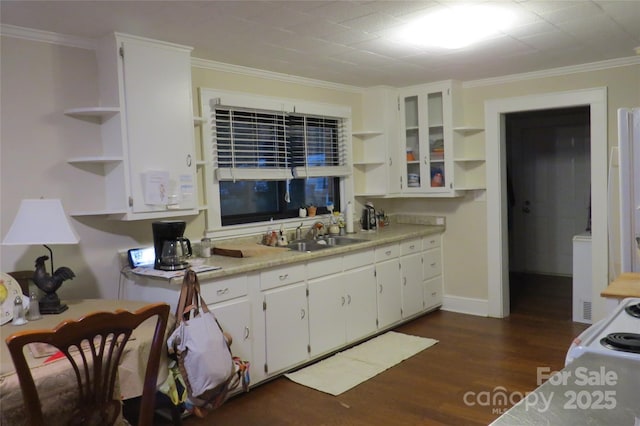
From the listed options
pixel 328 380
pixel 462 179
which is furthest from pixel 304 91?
pixel 328 380

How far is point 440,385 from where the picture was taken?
3410mm

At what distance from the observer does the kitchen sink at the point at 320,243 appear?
13.9 feet

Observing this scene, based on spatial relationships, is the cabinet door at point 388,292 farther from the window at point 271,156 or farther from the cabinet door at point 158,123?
the cabinet door at point 158,123

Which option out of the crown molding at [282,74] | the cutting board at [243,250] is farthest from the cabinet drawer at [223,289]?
the crown molding at [282,74]

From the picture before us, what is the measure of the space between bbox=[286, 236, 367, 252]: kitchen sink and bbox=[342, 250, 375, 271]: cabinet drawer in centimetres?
11

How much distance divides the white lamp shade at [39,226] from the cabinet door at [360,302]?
6.88 ft

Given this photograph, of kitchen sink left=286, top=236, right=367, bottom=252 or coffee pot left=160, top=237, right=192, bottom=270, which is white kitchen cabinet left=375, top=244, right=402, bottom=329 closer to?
kitchen sink left=286, top=236, right=367, bottom=252

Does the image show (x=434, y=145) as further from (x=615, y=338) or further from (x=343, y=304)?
(x=615, y=338)

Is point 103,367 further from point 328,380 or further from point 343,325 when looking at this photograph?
point 343,325

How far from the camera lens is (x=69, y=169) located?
308 cm

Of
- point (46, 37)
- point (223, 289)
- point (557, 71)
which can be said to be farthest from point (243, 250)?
point (557, 71)

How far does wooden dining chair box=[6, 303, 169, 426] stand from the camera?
1647mm

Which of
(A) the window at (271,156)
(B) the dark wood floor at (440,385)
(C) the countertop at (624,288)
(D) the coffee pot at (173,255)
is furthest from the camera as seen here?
(A) the window at (271,156)

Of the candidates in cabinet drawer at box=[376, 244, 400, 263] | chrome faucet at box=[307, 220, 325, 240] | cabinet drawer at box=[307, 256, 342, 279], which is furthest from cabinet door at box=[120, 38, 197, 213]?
cabinet drawer at box=[376, 244, 400, 263]
